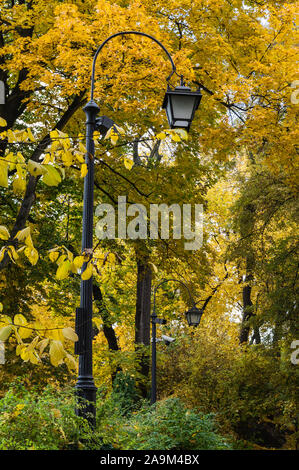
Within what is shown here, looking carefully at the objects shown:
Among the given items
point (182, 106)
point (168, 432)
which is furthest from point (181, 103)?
point (168, 432)

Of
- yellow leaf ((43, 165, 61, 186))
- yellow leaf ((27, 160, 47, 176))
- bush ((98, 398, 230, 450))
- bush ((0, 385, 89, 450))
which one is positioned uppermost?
yellow leaf ((27, 160, 47, 176))

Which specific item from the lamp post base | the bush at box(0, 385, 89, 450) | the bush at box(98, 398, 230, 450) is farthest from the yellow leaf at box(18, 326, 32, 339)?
the bush at box(98, 398, 230, 450)

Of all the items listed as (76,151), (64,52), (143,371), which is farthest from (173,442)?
(143,371)

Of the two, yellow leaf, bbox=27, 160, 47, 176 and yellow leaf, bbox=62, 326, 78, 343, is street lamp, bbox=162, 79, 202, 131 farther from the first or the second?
yellow leaf, bbox=62, 326, 78, 343

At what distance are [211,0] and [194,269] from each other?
6.84 m

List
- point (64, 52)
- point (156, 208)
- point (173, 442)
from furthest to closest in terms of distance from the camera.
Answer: point (156, 208) → point (64, 52) → point (173, 442)

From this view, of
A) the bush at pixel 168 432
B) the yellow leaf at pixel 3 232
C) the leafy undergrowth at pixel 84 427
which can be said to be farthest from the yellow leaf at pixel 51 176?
the bush at pixel 168 432

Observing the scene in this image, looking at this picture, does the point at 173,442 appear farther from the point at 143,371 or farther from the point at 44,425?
the point at 143,371

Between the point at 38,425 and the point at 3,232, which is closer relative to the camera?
the point at 3,232

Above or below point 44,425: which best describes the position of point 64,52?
above

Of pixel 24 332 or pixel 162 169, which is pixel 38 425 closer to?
pixel 24 332

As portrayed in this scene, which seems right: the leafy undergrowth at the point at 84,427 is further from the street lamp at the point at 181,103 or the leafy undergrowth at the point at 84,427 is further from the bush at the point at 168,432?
the street lamp at the point at 181,103

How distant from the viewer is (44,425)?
5.82 m
